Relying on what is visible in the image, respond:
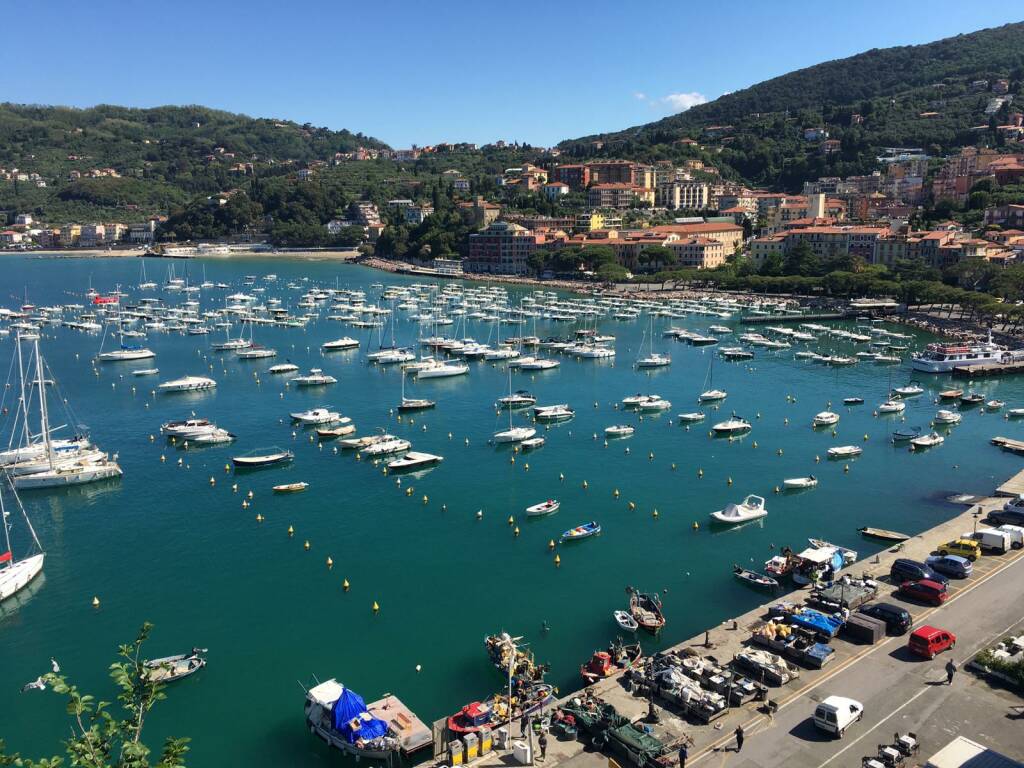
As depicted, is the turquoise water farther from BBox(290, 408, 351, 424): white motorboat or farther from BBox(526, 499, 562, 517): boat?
BBox(290, 408, 351, 424): white motorboat

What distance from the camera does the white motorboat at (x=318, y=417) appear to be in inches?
1882

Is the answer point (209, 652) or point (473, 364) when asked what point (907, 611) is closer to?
point (209, 652)

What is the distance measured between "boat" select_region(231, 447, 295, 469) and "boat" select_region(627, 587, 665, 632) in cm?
2228

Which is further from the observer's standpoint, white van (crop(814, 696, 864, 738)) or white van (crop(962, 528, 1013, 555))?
white van (crop(962, 528, 1013, 555))

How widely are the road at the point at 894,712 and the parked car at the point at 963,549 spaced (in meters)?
4.53

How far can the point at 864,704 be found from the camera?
18281 mm

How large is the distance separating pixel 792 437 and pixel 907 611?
972 inches

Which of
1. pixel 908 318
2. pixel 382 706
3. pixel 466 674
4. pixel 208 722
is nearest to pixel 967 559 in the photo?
pixel 466 674

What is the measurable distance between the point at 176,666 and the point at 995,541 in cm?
2701

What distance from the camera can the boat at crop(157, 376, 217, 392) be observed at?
189ft

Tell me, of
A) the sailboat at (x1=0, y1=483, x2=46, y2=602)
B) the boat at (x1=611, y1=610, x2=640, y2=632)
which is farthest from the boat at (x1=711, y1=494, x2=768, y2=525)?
the sailboat at (x1=0, y1=483, x2=46, y2=602)

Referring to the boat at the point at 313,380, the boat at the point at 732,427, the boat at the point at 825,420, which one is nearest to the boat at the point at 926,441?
the boat at the point at 825,420

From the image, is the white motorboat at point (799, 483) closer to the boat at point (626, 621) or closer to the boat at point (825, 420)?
the boat at point (825, 420)

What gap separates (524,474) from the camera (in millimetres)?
39688
